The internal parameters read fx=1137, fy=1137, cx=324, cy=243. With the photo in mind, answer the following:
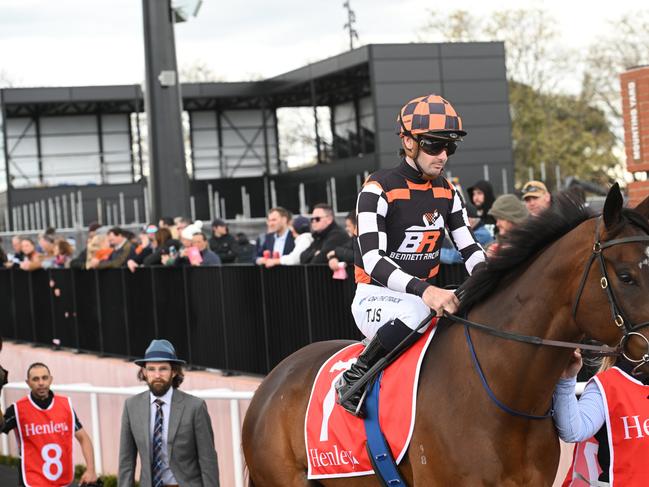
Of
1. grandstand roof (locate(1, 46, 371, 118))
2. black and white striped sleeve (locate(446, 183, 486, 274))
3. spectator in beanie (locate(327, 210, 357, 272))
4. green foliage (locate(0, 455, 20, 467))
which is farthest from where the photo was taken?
grandstand roof (locate(1, 46, 371, 118))

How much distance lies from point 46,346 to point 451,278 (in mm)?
9729

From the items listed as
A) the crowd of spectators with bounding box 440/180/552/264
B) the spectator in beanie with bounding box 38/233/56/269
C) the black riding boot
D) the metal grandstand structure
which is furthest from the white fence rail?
the metal grandstand structure

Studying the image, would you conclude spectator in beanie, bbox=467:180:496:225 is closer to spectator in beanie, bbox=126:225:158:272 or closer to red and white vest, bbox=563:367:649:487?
spectator in beanie, bbox=126:225:158:272

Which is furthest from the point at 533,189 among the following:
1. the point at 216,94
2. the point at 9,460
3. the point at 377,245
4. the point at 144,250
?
the point at 216,94

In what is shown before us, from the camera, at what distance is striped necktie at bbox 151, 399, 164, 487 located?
7.46 m

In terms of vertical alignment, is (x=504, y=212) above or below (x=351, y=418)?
above

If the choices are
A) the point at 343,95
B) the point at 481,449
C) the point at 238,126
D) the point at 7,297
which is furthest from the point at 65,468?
the point at 238,126

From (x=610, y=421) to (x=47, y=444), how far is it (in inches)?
238

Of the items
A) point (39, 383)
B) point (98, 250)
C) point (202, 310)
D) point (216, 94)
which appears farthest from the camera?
point (216, 94)

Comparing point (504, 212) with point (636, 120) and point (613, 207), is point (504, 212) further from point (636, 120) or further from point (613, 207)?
point (613, 207)

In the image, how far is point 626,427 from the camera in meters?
4.84

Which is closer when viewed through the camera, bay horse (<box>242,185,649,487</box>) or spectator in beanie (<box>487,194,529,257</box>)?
bay horse (<box>242,185,649,487</box>)

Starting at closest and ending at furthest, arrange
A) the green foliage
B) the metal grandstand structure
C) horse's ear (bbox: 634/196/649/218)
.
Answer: horse's ear (bbox: 634/196/649/218), the green foliage, the metal grandstand structure

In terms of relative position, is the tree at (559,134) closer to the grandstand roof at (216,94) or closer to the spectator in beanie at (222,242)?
the grandstand roof at (216,94)
